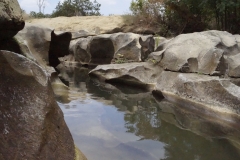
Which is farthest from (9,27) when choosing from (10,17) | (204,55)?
(204,55)

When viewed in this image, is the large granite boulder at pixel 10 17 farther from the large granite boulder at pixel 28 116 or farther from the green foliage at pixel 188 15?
the green foliage at pixel 188 15

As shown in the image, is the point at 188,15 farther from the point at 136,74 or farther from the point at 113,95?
the point at 113,95

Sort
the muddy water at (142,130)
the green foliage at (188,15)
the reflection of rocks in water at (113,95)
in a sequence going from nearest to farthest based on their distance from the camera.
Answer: the muddy water at (142,130) < the reflection of rocks in water at (113,95) < the green foliage at (188,15)

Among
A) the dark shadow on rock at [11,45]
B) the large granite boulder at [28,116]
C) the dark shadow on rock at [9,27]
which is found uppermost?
the dark shadow on rock at [9,27]

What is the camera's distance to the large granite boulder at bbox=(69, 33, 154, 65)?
10555mm

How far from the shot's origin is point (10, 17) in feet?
9.50

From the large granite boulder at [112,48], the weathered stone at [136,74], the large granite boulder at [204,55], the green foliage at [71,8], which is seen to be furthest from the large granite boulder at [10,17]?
the green foliage at [71,8]

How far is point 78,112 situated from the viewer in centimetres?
529

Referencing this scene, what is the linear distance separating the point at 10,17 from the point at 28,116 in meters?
1.05

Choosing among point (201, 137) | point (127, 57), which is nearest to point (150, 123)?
point (201, 137)

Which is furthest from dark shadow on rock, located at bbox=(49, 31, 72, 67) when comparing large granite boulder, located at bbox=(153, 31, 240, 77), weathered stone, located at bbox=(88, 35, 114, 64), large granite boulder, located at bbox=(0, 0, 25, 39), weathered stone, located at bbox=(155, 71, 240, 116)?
large granite boulder, located at bbox=(0, 0, 25, 39)

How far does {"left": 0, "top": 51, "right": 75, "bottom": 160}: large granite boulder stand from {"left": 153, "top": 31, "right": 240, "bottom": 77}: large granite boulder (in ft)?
15.0

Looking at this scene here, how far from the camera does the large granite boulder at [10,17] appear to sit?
9.04 ft

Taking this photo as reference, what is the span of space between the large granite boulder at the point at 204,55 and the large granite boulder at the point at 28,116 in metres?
4.57
